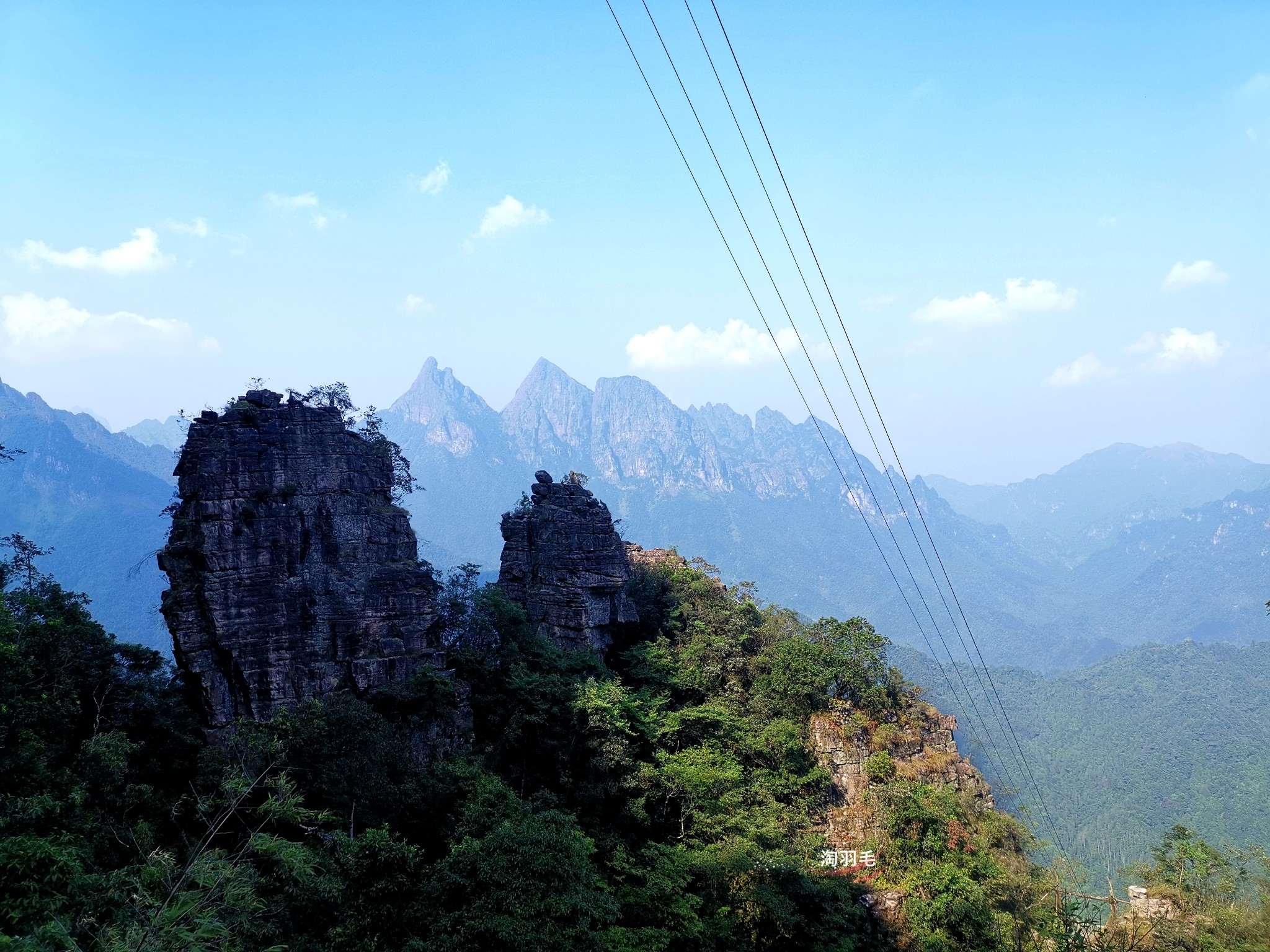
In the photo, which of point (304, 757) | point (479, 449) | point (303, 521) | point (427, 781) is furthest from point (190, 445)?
point (479, 449)

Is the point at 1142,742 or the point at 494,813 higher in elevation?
the point at 494,813

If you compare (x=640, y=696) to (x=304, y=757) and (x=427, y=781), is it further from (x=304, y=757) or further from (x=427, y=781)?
(x=304, y=757)

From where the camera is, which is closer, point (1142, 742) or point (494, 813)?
point (494, 813)

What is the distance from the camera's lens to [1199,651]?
107625mm

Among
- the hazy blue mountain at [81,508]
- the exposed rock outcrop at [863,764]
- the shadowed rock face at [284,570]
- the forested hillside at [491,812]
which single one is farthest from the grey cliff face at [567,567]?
the hazy blue mountain at [81,508]

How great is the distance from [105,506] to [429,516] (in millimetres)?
73808

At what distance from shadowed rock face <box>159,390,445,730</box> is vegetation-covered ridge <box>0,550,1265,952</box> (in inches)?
61.6

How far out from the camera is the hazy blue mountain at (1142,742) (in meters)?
64.0

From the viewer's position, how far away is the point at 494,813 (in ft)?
65.2

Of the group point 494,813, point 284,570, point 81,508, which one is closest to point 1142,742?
point 494,813

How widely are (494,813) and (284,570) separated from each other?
34.7 ft

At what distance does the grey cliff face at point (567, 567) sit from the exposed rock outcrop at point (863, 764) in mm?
10374

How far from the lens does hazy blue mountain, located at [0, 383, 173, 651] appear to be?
101 metres

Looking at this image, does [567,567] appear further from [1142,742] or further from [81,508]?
[81,508]
